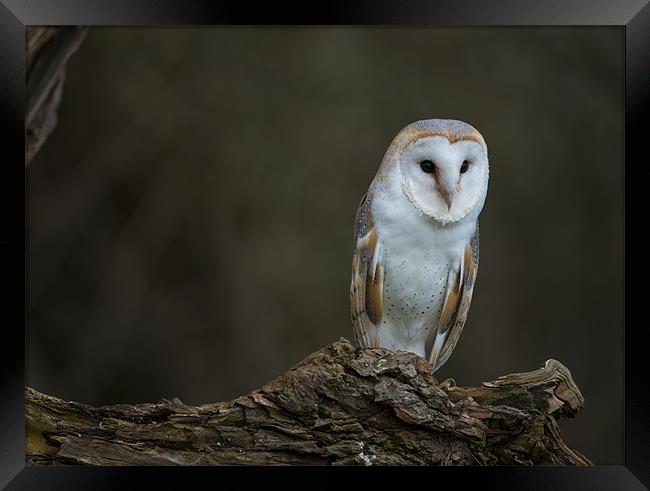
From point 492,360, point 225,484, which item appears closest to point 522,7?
point 225,484

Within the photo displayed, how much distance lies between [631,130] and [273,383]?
43.5 inches

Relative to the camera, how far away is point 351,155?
3.54 m

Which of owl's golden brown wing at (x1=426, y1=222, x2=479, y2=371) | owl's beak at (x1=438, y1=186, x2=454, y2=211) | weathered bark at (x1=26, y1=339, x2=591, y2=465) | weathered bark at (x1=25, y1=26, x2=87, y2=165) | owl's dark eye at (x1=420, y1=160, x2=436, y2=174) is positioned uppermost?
weathered bark at (x1=25, y1=26, x2=87, y2=165)

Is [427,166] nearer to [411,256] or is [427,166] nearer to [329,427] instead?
[411,256]

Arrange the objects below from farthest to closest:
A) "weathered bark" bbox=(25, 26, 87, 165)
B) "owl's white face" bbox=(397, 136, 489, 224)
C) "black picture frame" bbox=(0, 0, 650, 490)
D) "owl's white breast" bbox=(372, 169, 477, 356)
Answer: "weathered bark" bbox=(25, 26, 87, 165) → "owl's white breast" bbox=(372, 169, 477, 356) → "owl's white face" bbox=(397, 136, 489, 224) → "black picture frame" bbox=(0, 0, 650, 490)

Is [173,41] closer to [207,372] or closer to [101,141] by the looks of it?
[101,141]

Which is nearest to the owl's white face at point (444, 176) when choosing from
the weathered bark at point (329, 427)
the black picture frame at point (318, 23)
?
the black picture frame at point (318, 23)

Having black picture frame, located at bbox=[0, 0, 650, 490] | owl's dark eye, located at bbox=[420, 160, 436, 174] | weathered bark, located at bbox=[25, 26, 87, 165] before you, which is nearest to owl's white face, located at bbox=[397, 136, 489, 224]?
owl's dark eye, located at bbox=[420, 160, 436, 174]

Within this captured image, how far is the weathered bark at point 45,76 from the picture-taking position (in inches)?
90.0

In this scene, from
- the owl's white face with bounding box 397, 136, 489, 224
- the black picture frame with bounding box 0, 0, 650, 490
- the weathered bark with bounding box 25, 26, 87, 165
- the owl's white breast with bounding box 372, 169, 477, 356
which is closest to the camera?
the black picture frame with bounding box 0, 0, 650, 490

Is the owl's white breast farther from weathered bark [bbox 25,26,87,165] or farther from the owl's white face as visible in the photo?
weathered bark [bbox 25,26,87,165]

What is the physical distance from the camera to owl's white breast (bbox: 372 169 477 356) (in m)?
2.17

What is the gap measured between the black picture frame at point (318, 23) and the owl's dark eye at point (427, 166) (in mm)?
398

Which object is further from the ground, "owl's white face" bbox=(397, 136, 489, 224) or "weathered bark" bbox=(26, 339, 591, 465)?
"owl's white face" bbox=(397, 136, 489, 224)
